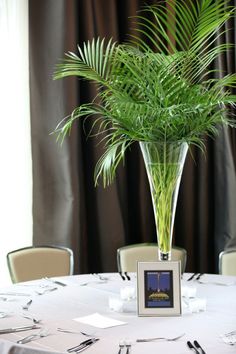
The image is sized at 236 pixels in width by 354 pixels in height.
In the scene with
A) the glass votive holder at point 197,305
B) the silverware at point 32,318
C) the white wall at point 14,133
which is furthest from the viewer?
the white wall at point 14,133

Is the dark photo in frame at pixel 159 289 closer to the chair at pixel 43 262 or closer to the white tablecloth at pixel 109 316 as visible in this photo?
the white tablecloth at pixel 109 316

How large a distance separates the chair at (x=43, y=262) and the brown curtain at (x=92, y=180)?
0.63m

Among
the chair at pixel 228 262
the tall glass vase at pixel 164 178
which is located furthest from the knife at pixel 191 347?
the chair at pixel 228 262

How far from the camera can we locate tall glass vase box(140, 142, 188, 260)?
103 inches

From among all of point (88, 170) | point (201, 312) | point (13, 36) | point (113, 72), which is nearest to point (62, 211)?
point (88, 170)

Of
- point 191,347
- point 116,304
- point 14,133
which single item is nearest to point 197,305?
point 116,304

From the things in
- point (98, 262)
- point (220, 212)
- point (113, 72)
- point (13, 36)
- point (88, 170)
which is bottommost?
point (98, 262)

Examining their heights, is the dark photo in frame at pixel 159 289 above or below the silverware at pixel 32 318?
above

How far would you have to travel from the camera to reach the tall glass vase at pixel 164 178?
8.60ft

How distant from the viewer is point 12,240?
400cm

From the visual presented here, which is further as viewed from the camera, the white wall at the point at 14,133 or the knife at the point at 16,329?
the white wall at the point at 14,133

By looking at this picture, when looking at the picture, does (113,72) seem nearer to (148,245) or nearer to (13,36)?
(148,245)

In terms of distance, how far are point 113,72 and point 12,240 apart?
164 centimetres

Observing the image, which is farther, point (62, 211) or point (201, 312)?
point (62, 211)
